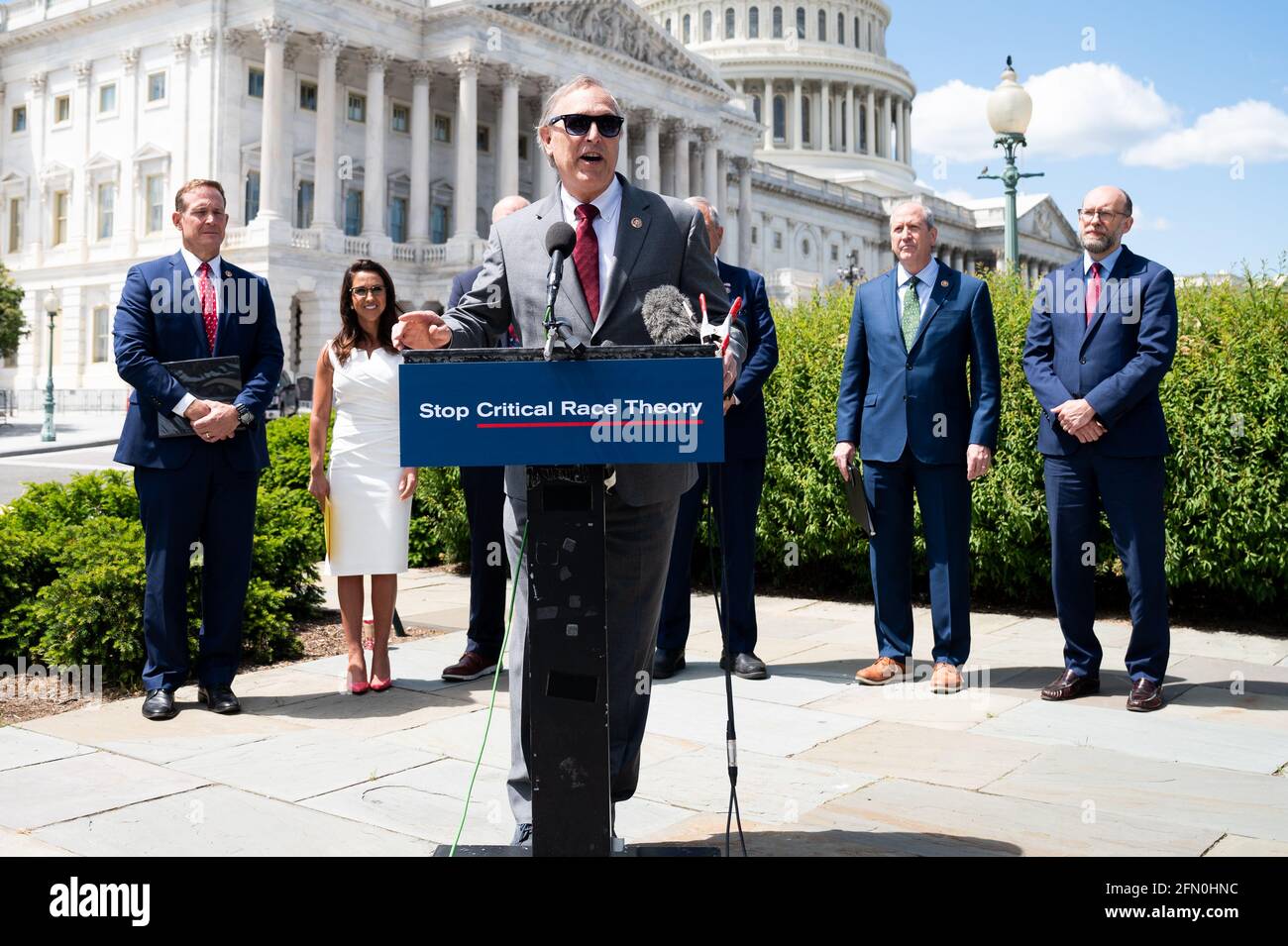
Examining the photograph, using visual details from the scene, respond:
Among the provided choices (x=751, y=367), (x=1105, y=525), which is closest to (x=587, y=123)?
(x=751, y=367)

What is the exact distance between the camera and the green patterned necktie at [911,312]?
753 centimetres

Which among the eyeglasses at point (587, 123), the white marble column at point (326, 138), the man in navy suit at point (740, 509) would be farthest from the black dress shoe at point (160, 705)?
the white marble column at point (326, 138)

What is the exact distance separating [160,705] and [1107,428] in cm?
507

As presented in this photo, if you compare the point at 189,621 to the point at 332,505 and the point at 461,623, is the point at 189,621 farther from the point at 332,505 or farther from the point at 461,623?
the point at 461,623

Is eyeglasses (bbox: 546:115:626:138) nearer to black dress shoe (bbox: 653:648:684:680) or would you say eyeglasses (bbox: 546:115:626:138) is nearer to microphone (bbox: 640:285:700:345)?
microphone (bbox: 640:285:700:345)

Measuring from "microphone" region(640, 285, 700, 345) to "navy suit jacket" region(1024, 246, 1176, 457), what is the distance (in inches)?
138

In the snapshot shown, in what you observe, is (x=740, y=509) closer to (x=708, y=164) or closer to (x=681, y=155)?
(x=681, y=155)

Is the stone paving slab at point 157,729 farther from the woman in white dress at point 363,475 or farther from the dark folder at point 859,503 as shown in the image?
the dark folder at point 859,503

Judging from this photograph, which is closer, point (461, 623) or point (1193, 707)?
point (1193, 707)

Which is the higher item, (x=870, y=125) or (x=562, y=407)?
(x=870, y=125)

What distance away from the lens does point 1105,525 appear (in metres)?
9.40

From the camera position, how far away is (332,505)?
7312 mm
